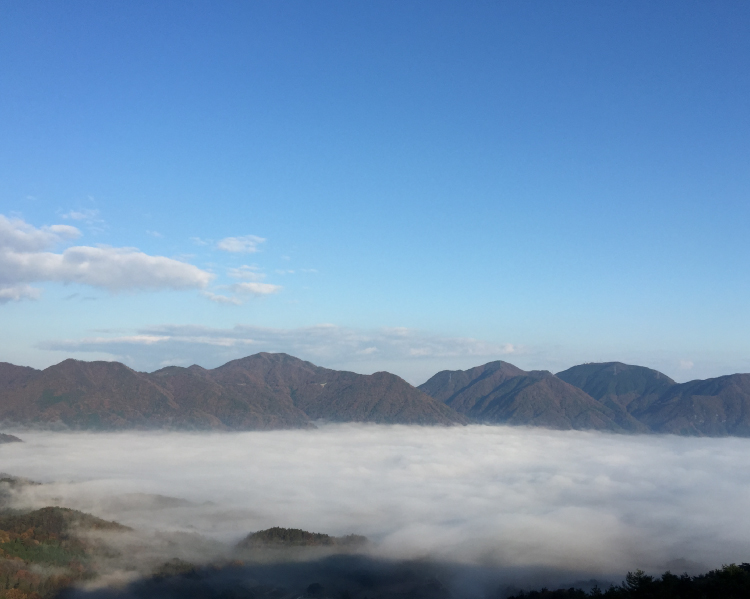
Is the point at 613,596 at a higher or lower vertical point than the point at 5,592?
higher

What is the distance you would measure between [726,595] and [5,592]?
699ft

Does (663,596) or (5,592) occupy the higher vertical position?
(663,596)

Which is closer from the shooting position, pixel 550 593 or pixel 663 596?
pixel 663 596

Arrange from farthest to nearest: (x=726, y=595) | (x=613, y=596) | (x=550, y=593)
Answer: (x=550, y=593)
(x=613, y=596)
(x=726, y=595)

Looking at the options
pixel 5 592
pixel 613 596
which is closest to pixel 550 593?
pixel 613 596

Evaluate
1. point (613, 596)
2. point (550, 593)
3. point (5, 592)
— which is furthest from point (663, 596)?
point (5, 592)

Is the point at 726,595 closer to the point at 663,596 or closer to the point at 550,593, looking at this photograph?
the point at 663,596

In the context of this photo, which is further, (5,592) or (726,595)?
(5,592)

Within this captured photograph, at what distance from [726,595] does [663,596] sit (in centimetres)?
1017

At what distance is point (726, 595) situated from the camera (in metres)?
94.6

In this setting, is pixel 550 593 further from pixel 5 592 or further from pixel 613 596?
pixel 5 592

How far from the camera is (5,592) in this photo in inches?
7431

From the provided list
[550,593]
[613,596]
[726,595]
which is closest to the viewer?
[726,595]

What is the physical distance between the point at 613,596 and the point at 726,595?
61.4 ft
